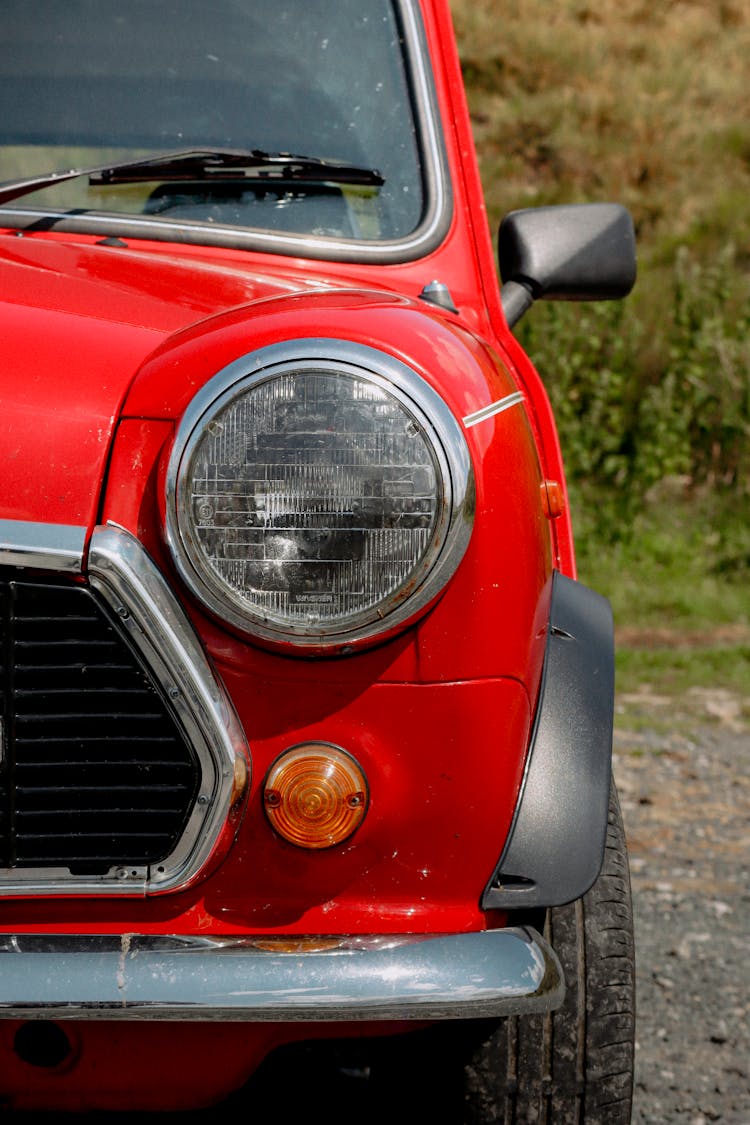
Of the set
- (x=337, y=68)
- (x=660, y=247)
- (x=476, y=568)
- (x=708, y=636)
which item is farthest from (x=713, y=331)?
(x=476, y=568)

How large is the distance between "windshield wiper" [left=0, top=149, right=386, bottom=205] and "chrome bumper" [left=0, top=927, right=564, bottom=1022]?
4.22ft

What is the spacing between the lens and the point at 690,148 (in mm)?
14391

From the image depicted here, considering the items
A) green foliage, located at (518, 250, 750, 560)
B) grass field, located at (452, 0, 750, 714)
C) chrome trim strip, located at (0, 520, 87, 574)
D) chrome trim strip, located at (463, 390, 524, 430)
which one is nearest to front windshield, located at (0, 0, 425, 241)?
chrome trim strip, located at (463, 390, 524, 430)

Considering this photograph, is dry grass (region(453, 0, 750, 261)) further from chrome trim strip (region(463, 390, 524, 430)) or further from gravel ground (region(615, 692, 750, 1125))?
chrome trim strip (region(463, 390, 524, 430))

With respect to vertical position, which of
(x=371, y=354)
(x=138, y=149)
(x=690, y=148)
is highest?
(x=690, y=148)

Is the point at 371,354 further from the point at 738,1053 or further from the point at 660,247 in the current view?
the point at 660,247

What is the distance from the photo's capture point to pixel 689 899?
3314 mm

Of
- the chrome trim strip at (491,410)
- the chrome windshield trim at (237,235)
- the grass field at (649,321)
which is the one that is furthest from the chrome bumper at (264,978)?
the grass field at (649,321)

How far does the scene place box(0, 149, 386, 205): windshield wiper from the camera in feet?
6.89

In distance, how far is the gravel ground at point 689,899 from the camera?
240cm

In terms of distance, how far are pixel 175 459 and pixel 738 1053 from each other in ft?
6.01

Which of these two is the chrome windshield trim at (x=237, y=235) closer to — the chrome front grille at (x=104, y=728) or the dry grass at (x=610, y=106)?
the chrome front grille at (x=104, y=728)

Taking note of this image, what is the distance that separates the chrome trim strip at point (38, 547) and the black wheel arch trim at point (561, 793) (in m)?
0.60

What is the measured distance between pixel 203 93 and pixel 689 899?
2.33 metres
